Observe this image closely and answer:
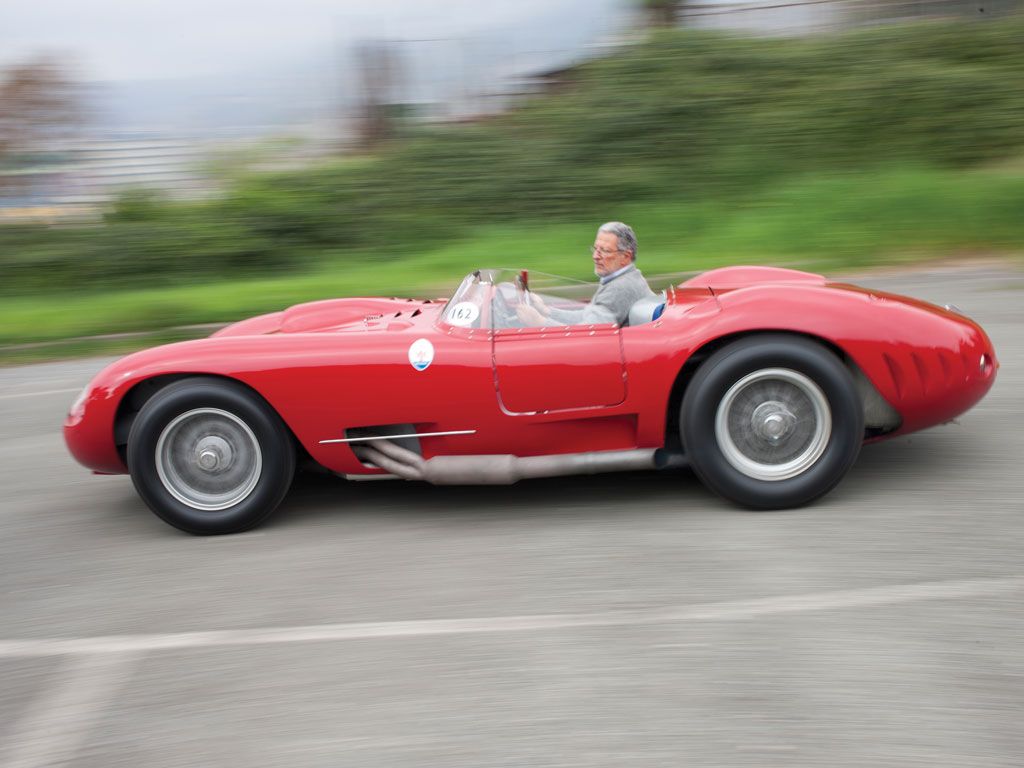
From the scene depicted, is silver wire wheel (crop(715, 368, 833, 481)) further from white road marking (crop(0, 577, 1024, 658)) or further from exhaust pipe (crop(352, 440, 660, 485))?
white road marking (crop(0, 577, 1024, 658))

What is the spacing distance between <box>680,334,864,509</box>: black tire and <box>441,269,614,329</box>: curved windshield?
0.69 meters

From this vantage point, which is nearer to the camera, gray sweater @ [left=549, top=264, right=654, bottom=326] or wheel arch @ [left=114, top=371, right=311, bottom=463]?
wheel arch @ [left=114, top=371, right=311, bottom=463]

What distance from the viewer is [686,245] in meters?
11.9

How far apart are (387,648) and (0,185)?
12681 millimetres

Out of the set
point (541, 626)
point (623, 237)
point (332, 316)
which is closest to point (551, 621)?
point (541, 626)

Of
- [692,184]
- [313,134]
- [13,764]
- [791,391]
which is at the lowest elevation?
[13,764]

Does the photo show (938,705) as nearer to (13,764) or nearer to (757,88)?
(13,764)

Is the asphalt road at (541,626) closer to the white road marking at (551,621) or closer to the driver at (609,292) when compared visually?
the white road marking at (551,621)

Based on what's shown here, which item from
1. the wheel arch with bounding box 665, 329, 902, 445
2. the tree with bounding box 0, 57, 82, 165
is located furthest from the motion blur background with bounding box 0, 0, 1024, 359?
the wheel arch with bounding box 665, 329, 902, 445

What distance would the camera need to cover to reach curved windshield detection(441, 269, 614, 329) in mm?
4504

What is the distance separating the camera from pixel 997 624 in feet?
10.6

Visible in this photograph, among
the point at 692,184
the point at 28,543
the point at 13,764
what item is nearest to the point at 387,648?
the point at 13,764

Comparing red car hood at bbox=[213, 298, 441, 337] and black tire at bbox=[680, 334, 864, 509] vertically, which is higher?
red car hood at bbox=[213, 298, 441, 337]

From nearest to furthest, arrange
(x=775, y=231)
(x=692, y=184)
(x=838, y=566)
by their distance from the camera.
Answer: (x=838, y=566), (x=775, y=231), (x=692, y=184)
